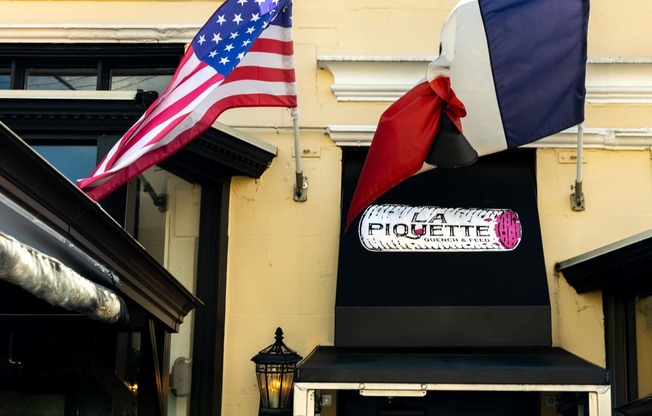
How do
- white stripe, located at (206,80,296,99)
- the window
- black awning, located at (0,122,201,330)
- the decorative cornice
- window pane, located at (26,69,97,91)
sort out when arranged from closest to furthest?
black awning, located at (0,122,201,330) → white stripe, located at (206,80,296,99) → the decorative cornice → the window → window pane, located at (26,69,97,91)

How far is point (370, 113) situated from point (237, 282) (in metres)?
2.01

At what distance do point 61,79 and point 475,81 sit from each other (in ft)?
13.6

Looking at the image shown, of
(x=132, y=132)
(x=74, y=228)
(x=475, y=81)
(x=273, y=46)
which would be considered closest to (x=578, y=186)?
(x=475, y=81)

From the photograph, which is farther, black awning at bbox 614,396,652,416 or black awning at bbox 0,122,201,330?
black awning at bbox 614,396,652,416

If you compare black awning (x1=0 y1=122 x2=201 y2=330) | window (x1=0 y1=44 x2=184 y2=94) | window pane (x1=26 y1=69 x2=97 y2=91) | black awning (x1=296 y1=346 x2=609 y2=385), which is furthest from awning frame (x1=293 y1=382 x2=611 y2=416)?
window pane (x1=26 y1=69 x2=97 y2=91)

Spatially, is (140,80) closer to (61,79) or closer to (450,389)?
(61,79)

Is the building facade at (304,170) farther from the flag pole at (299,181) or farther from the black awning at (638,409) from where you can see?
the black awning at (638,409)

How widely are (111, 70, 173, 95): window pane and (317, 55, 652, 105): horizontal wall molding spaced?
1577mm

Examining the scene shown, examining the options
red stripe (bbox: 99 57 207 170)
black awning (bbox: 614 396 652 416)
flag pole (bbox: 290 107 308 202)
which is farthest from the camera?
flag pole (bbox: 290 107 308 202)

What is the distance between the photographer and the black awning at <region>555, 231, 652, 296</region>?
602 centimetres

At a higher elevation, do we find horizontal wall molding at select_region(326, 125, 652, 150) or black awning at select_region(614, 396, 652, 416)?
horizontal wall molding at select_region(326, 125, 652, 150)

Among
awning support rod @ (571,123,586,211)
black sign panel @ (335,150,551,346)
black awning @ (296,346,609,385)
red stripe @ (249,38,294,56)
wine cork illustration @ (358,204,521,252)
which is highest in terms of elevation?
red stripe @ (249,38,294,56)

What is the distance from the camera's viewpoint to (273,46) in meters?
6.38

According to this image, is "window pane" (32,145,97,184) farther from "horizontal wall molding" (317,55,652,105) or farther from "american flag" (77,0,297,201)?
"horizontal wall molding" (317,55,652,105)
